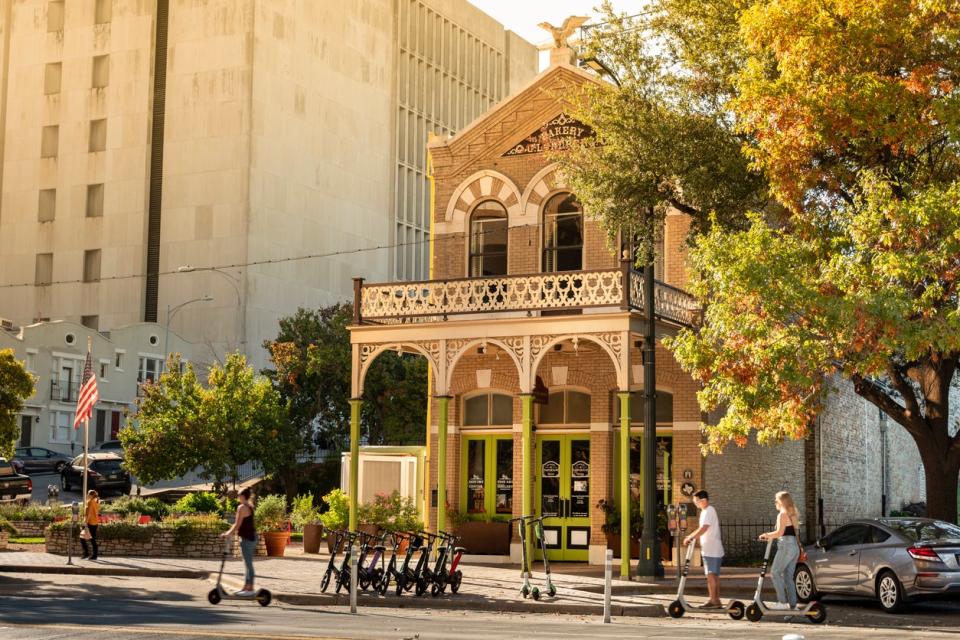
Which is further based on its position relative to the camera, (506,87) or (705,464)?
(506,87)

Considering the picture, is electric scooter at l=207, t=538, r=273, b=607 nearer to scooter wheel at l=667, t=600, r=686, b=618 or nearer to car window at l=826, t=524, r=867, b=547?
scooter wheel at l=667, t=600, r=686, b=618

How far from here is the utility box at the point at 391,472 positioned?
3094 cm

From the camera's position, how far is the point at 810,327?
2034 cm

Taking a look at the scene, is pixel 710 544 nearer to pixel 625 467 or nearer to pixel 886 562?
pixel 886 562

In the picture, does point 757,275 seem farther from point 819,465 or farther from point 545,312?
point 819,465

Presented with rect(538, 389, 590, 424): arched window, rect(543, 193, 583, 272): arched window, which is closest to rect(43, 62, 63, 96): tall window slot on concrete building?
rect(543, 193, 583, 272): arched window

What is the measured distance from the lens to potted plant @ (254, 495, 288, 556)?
29328 millimetres

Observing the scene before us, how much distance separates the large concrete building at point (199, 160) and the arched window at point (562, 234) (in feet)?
158

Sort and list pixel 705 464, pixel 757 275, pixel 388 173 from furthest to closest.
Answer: pixel 388 173
pixel 705 464
pixel 757 275

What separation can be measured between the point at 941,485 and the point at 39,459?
45.8 m

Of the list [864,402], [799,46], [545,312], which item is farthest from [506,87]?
[799,46]

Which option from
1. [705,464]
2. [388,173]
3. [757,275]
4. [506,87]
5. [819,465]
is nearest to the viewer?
[757,275]

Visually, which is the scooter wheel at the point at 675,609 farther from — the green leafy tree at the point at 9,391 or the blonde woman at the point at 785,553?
the green leafy tree at the point at 9,391

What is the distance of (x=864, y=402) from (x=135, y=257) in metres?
53.3
